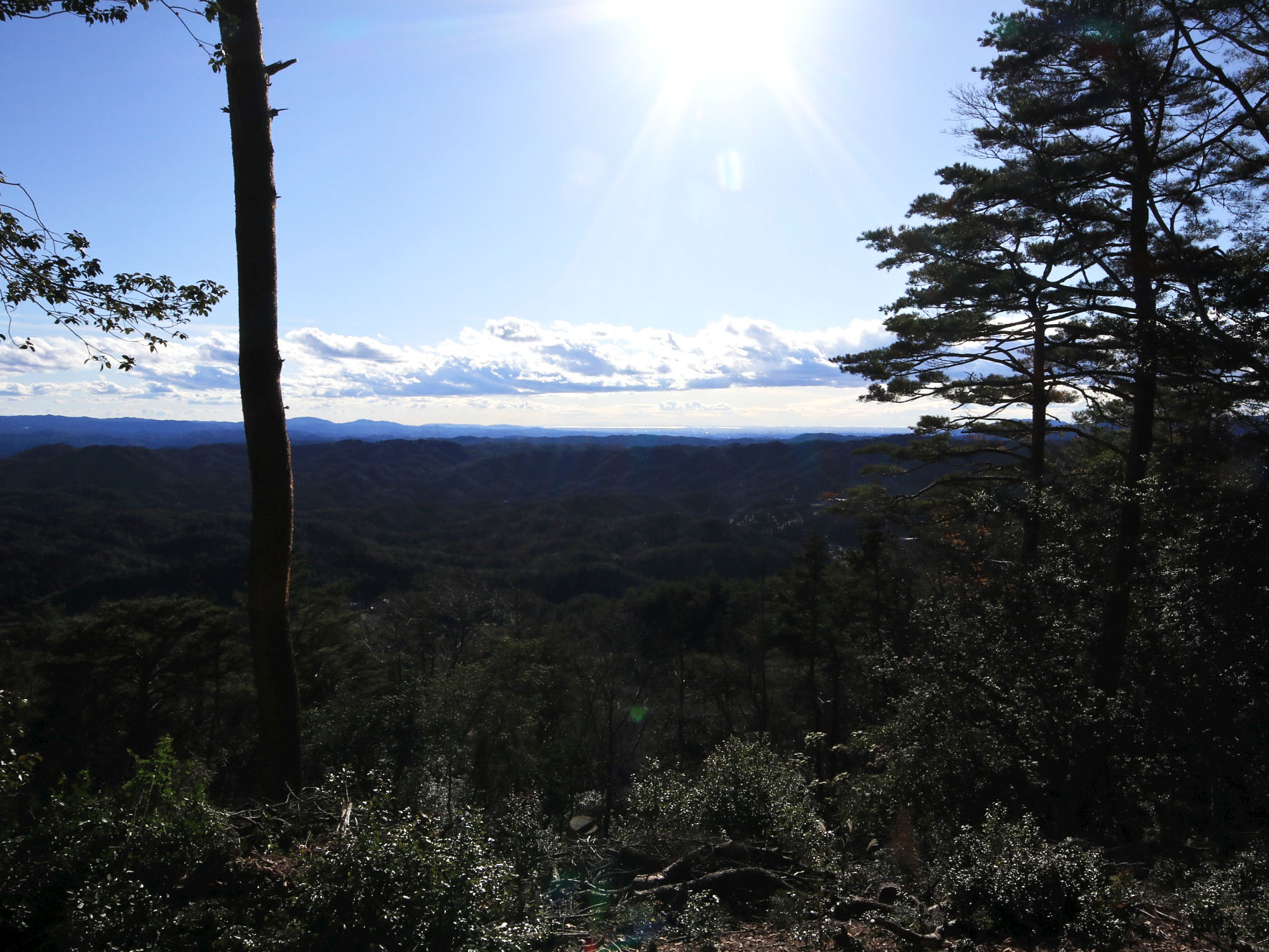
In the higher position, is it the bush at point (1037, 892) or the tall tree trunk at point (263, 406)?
the tall tree trunk at point (263, 406)

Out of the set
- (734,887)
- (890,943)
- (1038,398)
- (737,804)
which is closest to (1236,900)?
(890,943)

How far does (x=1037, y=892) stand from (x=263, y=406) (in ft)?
20.1

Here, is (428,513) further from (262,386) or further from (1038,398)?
(262,386)

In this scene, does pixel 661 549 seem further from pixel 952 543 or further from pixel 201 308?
pixel 201 308

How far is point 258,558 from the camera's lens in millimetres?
4941

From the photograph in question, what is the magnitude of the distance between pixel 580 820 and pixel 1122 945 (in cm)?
1637

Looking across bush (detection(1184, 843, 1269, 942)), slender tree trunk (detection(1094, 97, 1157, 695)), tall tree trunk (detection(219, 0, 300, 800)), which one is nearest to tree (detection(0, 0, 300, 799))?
tall tree trunk (detection(219, 0, 300, 800))

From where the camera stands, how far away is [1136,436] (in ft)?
29.7

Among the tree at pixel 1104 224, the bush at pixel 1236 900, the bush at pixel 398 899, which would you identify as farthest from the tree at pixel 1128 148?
the bush at pixel 398 899

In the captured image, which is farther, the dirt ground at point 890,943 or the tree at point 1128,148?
the tree at point 1128,148

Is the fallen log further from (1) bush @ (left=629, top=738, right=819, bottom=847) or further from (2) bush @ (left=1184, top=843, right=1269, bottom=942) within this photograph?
(2) bush @ (left=1184, top=843, right=1269, bottom=942)

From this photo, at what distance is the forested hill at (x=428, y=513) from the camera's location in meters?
56.3

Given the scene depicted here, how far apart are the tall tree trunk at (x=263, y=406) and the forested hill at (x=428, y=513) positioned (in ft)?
38.0

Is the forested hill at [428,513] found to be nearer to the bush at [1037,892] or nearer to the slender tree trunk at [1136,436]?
the slender tree trunk at [1136,436]
